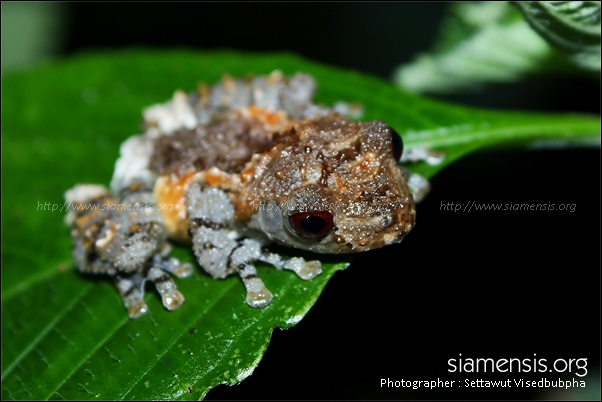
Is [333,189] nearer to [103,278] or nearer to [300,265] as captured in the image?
[300,265]

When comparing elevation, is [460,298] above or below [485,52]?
below

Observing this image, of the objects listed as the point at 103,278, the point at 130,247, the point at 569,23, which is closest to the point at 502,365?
the point at 569,23

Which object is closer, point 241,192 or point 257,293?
point 257,293

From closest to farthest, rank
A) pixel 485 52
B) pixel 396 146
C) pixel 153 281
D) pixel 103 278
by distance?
1. pixel 396 146
2. pixel 153 281
3. pixel 103 278
4. pixel 485 52

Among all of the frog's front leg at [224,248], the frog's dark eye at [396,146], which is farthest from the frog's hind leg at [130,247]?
the frog's dark eye at [396,146]

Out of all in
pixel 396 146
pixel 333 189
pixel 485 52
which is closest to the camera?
pixel 333 189

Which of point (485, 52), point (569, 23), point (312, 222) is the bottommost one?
point (312, 222)

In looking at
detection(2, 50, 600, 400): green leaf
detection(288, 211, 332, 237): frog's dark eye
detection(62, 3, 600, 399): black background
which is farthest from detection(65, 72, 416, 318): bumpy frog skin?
detection(62, 3, 600, 399): black background

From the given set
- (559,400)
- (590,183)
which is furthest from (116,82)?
(559,400)

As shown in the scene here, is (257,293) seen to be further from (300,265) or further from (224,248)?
(224,248)
